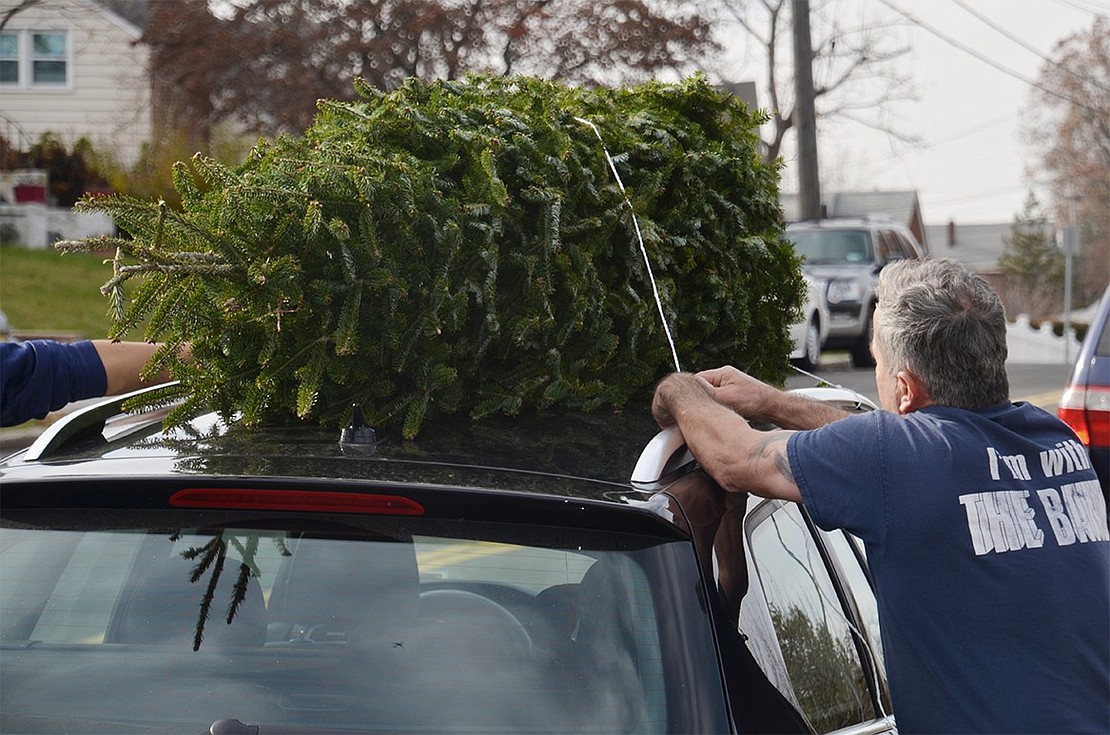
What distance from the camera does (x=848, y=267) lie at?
20.0 meters

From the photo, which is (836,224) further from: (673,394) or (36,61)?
(36,61)

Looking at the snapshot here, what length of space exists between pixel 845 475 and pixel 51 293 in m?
20.2

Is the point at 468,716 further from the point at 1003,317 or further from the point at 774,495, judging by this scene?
the point at 1003,317

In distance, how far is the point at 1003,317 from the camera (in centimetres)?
253

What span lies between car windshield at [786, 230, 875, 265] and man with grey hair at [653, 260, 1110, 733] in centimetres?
1808

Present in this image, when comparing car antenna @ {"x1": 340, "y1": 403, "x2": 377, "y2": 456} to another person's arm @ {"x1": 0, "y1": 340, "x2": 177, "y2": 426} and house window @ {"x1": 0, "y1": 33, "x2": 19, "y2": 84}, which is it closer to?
another person's arm @ {"x1": 0, "y1": 340, "x2": 177, "y2": 426}

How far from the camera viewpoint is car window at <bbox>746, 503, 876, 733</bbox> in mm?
2471

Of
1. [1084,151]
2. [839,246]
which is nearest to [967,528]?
[839,246]

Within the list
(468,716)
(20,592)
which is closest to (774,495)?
(468,716)

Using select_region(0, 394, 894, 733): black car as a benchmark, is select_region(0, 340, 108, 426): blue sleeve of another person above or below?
above

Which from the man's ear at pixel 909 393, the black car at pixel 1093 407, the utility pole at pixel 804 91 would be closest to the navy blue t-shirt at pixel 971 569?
the man's ear at pixel 909 393

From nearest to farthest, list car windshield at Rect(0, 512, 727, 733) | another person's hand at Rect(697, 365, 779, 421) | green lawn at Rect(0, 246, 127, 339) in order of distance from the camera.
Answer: car windshield at Rect(0, 512, 727, 733)
another person's hand at Rect(697, 365, 779, 421)
green lawn at Rect(0, 246, 127, 339)

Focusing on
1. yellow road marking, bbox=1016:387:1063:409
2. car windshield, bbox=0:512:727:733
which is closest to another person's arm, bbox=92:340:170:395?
car windshield, bbox=0:512:727:733

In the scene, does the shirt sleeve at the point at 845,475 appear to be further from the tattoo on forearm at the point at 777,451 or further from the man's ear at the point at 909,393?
the man's ear at the point at 909,393
